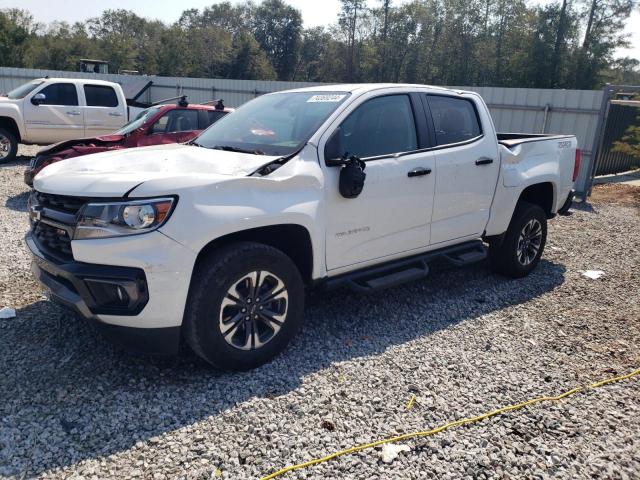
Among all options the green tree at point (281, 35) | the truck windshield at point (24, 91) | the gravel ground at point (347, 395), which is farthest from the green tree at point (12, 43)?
the gravel ground at point (347, 395)

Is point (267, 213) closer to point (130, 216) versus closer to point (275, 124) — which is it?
point (130, 216)

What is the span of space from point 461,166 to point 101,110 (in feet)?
35.0

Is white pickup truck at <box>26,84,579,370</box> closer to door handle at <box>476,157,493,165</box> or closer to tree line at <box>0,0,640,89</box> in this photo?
door handle at <box>476,157,493,165</box>

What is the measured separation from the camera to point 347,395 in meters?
3.43

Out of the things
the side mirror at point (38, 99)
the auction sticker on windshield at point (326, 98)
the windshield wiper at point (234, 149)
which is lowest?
the side mirror at point (38, 99)

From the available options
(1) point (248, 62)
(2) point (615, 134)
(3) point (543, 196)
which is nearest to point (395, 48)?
(1) point (248, 62)

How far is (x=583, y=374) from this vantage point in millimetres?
3844

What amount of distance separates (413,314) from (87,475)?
2.92 m

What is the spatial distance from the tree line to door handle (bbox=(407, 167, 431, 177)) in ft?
141

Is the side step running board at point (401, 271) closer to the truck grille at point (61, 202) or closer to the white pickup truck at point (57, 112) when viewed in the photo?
the truck grille at point (61, 202)

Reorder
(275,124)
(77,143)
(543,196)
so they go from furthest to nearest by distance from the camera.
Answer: (77,143)
(543,196)
(275,124)

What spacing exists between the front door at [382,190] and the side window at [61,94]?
10635 mm

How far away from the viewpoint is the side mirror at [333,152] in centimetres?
383

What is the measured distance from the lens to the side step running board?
4.11m
